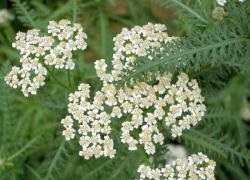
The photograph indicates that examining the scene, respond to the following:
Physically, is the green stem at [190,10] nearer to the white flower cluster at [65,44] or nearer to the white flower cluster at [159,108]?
the white flower cluster at [159,108]

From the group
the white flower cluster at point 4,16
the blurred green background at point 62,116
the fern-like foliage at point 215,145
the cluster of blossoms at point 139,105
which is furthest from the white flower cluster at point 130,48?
the white flower cluster at point 4,16

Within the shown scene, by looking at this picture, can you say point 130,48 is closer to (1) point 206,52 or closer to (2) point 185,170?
(1) point 206,52

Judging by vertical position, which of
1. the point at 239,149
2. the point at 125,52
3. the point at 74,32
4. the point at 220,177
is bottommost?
the point at 220,177

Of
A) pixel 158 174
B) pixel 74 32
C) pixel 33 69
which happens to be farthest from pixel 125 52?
pixel 158 174

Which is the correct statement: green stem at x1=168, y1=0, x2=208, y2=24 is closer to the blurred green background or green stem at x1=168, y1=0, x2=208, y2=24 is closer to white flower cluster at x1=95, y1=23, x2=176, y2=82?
the blurred green background

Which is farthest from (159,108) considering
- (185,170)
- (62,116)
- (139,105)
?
(62,116)

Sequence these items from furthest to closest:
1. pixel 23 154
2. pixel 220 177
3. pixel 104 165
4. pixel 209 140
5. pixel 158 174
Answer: pixel 220 177
pixel 23 154
pixel 104 165
pixel 209 140
pixel 158 174

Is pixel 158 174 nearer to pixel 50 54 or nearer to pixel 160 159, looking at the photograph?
pixel 160 159
